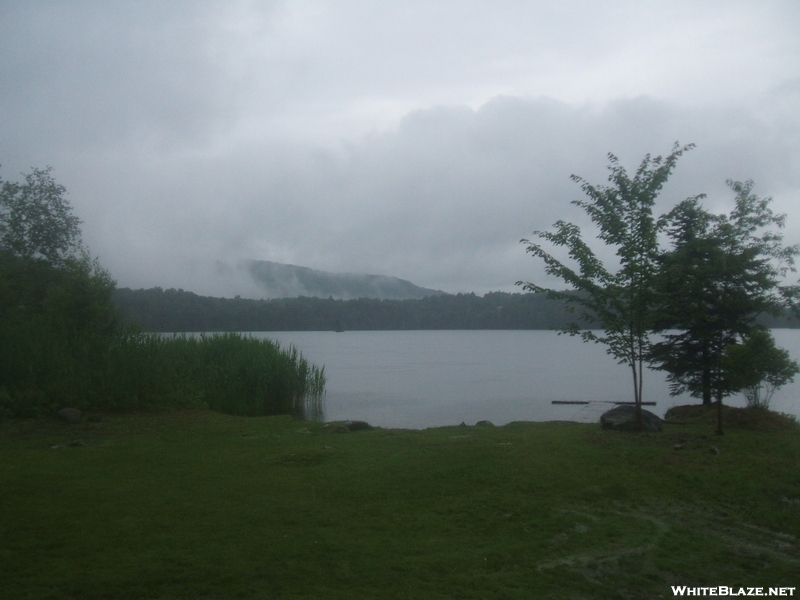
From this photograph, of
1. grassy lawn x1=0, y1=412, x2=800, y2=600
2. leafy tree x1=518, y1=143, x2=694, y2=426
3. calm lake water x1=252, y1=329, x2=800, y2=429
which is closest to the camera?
grassy lawn x1=0, y1=412, x2=800, y2=600

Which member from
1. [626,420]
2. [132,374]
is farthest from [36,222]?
[626,420]

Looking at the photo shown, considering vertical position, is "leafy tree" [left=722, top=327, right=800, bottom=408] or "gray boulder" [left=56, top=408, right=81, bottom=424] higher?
Result: "leafy tree" [left=722, top=327, right=800, bottom=408]

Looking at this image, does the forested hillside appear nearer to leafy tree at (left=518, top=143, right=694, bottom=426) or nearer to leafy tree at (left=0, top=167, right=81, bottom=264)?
leafy tree at (left=0, top=167, right=81, bottom=264)

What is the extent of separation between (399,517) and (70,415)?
34.6 ft

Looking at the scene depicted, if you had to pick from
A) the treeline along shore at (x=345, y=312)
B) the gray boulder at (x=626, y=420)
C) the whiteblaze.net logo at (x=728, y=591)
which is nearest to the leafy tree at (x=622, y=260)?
the gray boulder at (x=626, y=420)

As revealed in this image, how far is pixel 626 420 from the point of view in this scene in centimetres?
1258

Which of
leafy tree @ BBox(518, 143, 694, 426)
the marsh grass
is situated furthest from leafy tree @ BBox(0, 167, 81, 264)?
leafy tree @ BBox(518, 143, 694, 426)

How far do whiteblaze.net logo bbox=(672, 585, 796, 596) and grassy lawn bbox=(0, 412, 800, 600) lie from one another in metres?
0.12

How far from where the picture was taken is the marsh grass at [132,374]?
48.7ft

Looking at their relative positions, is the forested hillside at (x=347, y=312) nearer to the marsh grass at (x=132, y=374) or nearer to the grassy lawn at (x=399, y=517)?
the marsh grass at (x=132, y=374)

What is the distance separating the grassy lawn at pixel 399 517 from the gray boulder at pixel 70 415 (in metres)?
2.43

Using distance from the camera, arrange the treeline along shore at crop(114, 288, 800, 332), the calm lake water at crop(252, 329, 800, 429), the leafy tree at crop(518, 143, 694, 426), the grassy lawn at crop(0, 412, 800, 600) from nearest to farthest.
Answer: the grassy lawn at crop(0, 412, 800, 600) → the leafy tree at crop(518, 143, 694, 426) → the calm lake water at crop(252, 329, 800, 429) → the treeline along shore at crop(114, 288, 800, 332)

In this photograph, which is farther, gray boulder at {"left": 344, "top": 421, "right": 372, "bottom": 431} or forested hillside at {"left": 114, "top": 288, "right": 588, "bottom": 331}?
forested hillside at {"left": 114, "top": 288, "right": 588, "bottom": 331}

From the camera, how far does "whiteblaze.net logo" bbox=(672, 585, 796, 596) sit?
5.13 metres
